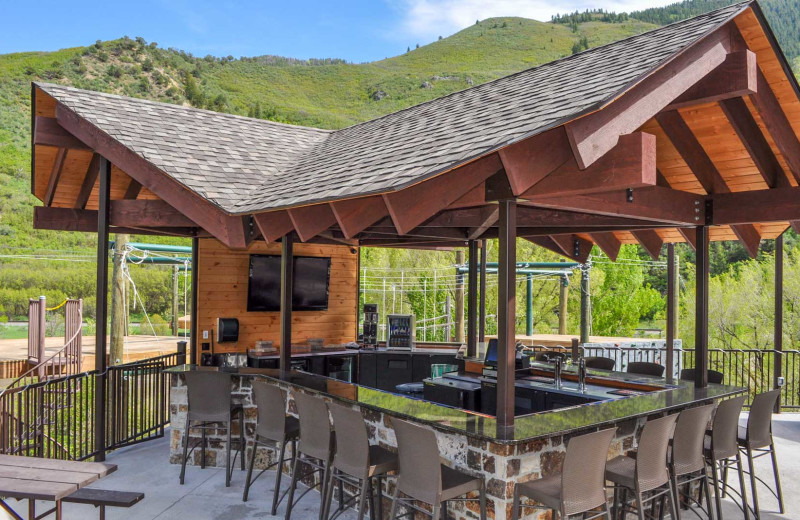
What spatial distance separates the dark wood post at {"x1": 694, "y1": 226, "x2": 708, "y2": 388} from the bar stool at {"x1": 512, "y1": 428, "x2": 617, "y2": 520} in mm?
2542

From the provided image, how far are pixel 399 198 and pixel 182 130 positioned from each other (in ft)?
16.1

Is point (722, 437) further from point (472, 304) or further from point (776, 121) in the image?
point (472, 304)

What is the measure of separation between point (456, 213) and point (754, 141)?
289cm

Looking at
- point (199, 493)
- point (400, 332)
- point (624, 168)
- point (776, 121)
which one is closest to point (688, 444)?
point (624, 168)

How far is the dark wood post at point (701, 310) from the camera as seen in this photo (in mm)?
6113

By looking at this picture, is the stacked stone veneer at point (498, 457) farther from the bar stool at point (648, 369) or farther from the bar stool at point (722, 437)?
the bar stool at point (648, 369)

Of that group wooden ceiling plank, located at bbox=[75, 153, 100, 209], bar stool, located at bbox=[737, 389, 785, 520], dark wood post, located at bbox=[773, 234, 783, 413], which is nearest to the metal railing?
dark wood post, located at bbox=[773, 234, 783, 413]

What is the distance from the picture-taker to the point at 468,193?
15.2ft

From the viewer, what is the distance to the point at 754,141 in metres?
5.49

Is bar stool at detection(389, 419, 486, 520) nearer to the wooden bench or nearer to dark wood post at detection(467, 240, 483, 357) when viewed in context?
the wooden bench

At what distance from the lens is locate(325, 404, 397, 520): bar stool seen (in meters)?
4.51

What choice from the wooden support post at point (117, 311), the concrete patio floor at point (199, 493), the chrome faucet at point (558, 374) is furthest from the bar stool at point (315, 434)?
the wooden support post at point (117, 311)

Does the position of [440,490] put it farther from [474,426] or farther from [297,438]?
[297,438]

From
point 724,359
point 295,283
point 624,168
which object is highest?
point 624,168
